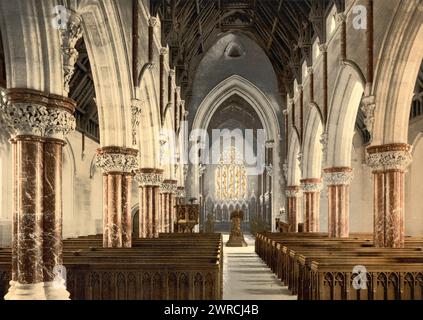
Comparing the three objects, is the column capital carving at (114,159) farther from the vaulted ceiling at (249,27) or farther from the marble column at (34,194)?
the vaulted ceiling at (249,27)

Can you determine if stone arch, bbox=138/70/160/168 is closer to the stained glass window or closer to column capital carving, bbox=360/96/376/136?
column capital carving, bbox=360/96/376/136

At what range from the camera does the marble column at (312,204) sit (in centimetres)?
2183

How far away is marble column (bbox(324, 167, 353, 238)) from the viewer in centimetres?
1709

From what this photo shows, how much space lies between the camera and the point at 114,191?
38.2 feet

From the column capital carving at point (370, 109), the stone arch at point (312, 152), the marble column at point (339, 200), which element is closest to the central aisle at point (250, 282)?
the marble column at point (339, 200)

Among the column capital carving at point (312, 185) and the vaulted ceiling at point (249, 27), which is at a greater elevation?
the vaulted ceiling at point (249, 27)

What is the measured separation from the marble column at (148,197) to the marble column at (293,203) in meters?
10.5

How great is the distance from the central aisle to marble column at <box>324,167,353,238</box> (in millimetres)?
2646

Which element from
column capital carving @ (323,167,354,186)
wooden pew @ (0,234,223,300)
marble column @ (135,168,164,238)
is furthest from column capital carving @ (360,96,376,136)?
marble column @ (135,168,164,238)

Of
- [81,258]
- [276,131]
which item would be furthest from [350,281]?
[276,131]

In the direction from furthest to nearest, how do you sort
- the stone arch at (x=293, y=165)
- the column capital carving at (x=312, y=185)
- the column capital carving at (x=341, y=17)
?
the stone arch at (x=293, y=165) → the column capital carving at (x=312, y=185) → the column capital carving at (x=341, y=17)

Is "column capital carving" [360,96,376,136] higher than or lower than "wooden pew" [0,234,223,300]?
higher

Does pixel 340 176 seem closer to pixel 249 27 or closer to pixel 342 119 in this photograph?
pixel 342 119

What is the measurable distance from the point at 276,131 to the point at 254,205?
36.6 ft
